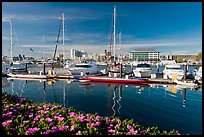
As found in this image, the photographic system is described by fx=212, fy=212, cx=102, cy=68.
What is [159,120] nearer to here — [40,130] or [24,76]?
[40,130]

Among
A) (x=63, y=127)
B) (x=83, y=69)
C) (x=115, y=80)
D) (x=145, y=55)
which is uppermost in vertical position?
(x=145, y=55)

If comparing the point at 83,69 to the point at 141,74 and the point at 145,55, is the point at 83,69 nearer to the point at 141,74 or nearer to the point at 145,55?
the point at 141,74

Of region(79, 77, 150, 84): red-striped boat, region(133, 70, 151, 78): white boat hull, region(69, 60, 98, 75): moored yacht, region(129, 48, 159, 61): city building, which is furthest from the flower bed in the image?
region(129, 48, 159, 61): city building

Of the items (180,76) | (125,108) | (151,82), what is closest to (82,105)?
(125,108)

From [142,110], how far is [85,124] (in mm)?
9666

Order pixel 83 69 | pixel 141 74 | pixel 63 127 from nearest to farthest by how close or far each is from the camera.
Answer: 1. pixel 63 127
2. pixel 141 74
3. pixel 83 69

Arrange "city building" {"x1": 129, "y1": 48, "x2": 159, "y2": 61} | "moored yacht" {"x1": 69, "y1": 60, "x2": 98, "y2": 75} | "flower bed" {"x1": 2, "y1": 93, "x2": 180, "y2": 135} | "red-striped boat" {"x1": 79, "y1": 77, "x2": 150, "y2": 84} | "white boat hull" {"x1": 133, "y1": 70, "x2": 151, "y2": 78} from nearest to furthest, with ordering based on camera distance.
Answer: "flower bed" {"x1": 2, "y1": 93, "x2": 180, "y2": 135}
"red-striped boat" {"x1": 79, "y1": 77, "x2": 150, "y2": 84}
"white boat hull" {"x1": 133, "y1": 70, "x2": 151, "y2": 78}
"moored yacht" {"x1": 69, "y1": 60, "x2": 98, "y2": 75}
"city building" {"x1": 129, "y1": 48, "x2": 159, "y2": 61}

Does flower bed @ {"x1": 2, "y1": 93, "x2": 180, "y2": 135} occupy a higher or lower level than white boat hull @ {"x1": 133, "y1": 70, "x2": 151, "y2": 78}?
higher

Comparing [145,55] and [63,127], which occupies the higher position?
[145,55]

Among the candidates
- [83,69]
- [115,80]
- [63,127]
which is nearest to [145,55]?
[83,69]

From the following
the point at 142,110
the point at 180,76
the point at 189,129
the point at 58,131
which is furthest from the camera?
the point at 180,76

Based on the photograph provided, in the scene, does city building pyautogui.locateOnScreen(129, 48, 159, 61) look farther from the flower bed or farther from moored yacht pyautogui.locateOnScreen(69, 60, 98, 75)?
the flower bed

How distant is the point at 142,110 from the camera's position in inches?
582

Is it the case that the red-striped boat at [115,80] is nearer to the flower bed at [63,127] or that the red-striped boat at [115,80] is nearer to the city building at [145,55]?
the flower bed at [63,127]
